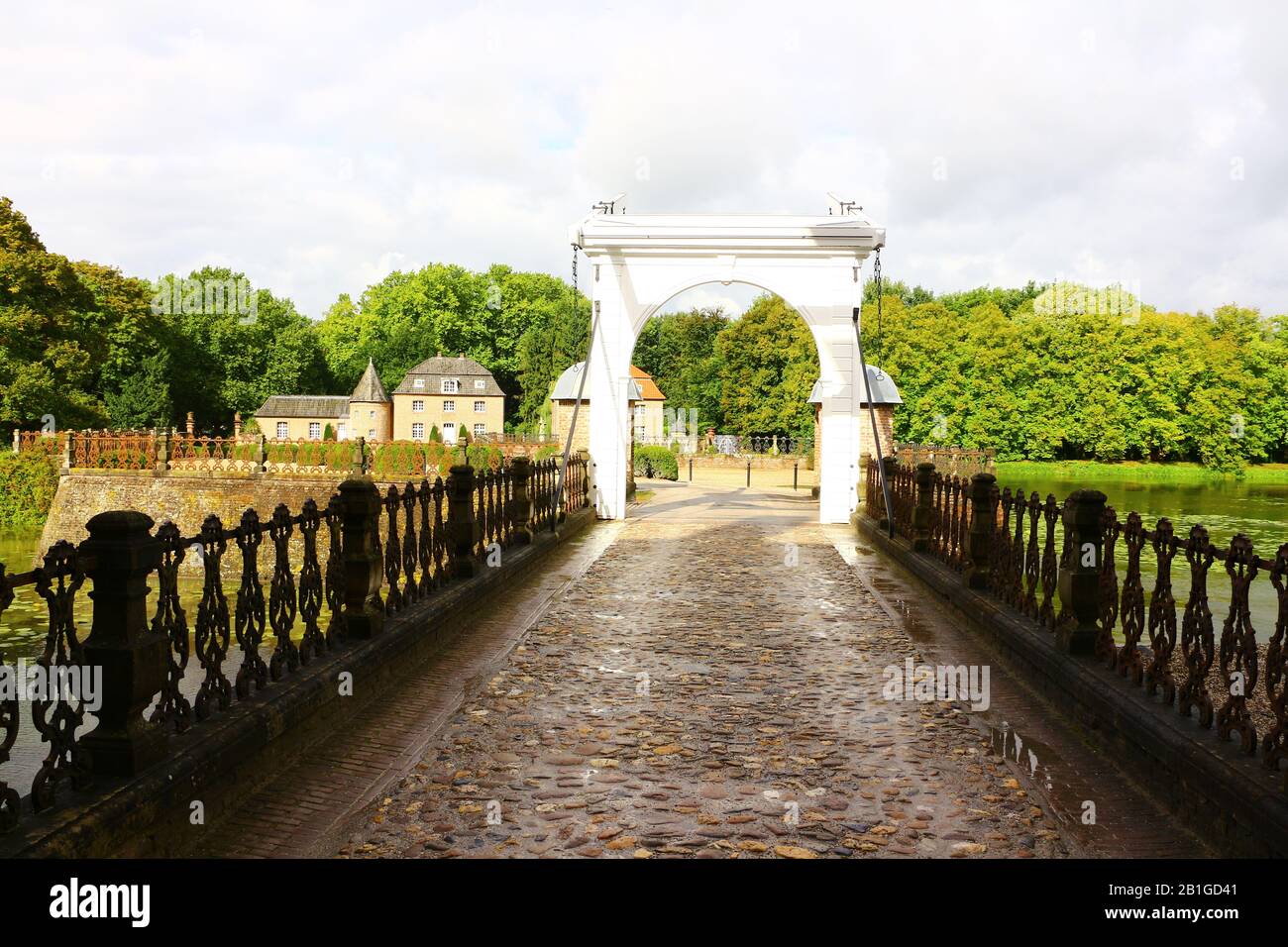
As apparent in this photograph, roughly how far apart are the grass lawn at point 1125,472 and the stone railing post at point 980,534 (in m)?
39.4

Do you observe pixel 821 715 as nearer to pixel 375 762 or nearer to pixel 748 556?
pixel 375 762

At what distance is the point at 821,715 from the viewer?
5484 millimetres

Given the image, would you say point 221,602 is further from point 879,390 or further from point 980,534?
point 879,390

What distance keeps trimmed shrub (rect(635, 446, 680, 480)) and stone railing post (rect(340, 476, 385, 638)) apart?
29.1 meters

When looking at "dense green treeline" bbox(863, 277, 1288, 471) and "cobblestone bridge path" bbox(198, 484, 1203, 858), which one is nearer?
"cobblestone bridge path" bbox(198, 484, 1203, 858)

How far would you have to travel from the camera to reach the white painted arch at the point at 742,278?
16.8 metres

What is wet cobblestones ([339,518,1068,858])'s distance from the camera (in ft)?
12.2

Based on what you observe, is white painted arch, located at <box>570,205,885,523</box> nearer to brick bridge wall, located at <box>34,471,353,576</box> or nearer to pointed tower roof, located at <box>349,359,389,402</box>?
brick bridge wall, located at <box>34,471,353,576</box>

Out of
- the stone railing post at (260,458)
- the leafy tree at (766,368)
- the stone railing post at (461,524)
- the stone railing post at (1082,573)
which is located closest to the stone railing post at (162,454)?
the stone railing post at (260,458)

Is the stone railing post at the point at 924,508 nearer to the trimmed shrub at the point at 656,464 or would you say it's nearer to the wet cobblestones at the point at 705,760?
the wet cobblestones at the point at 705,760

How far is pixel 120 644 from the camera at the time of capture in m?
3.55

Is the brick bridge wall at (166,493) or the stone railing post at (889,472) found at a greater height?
the stone railing post at (889,472)

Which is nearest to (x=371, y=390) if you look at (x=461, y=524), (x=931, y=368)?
(x=931, y=368)

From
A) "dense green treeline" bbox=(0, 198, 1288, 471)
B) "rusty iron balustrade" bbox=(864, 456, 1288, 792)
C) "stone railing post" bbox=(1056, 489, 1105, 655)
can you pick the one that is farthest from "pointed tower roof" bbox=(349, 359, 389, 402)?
"stone railing post" bbox=(1056, 489, 1105, 655)
